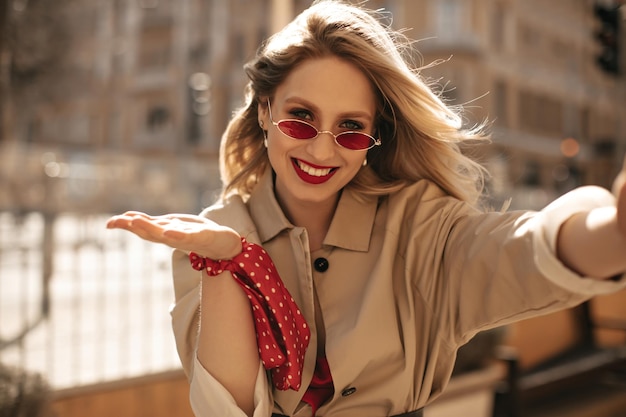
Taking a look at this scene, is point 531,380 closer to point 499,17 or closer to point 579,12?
point 499,17

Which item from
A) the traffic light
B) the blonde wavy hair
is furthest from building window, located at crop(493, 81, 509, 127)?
the blonde wavy hair

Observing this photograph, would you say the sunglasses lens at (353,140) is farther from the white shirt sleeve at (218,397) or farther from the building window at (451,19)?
the building window at (451,19)

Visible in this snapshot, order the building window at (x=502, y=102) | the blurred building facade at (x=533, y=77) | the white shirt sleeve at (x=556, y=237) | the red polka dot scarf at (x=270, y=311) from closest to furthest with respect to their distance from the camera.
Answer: the white shirt sleeve at (x=556, y=237)
the red polka dot scarf at (x=270, y=311)
the blurred building facade at (x=533, y=77)
the building window at (x=502, y=102)

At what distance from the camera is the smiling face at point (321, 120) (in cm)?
163

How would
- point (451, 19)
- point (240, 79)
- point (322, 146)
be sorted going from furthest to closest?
1. point (240, 79)
2. point (451, 19)
3. point (322, 146)

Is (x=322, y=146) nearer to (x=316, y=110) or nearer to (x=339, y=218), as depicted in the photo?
(x=316, y=110)

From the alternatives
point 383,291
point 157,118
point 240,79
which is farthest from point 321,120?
point 157,118

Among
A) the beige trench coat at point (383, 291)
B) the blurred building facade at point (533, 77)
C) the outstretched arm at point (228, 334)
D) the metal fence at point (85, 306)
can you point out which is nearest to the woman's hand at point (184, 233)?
the outstretched arm at point (228, 334)

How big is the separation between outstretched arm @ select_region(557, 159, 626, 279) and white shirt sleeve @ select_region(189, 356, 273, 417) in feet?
2.11

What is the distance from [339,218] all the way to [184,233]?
19.5 inches

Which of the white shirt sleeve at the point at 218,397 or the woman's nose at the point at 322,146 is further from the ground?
the woman's nose at the point at 322,146

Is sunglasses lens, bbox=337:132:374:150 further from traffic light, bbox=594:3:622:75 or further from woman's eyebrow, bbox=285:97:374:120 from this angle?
traffic light, bbox=594:3:622:75

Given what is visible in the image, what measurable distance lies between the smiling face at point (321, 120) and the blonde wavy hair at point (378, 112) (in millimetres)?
35

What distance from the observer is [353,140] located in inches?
64.6
